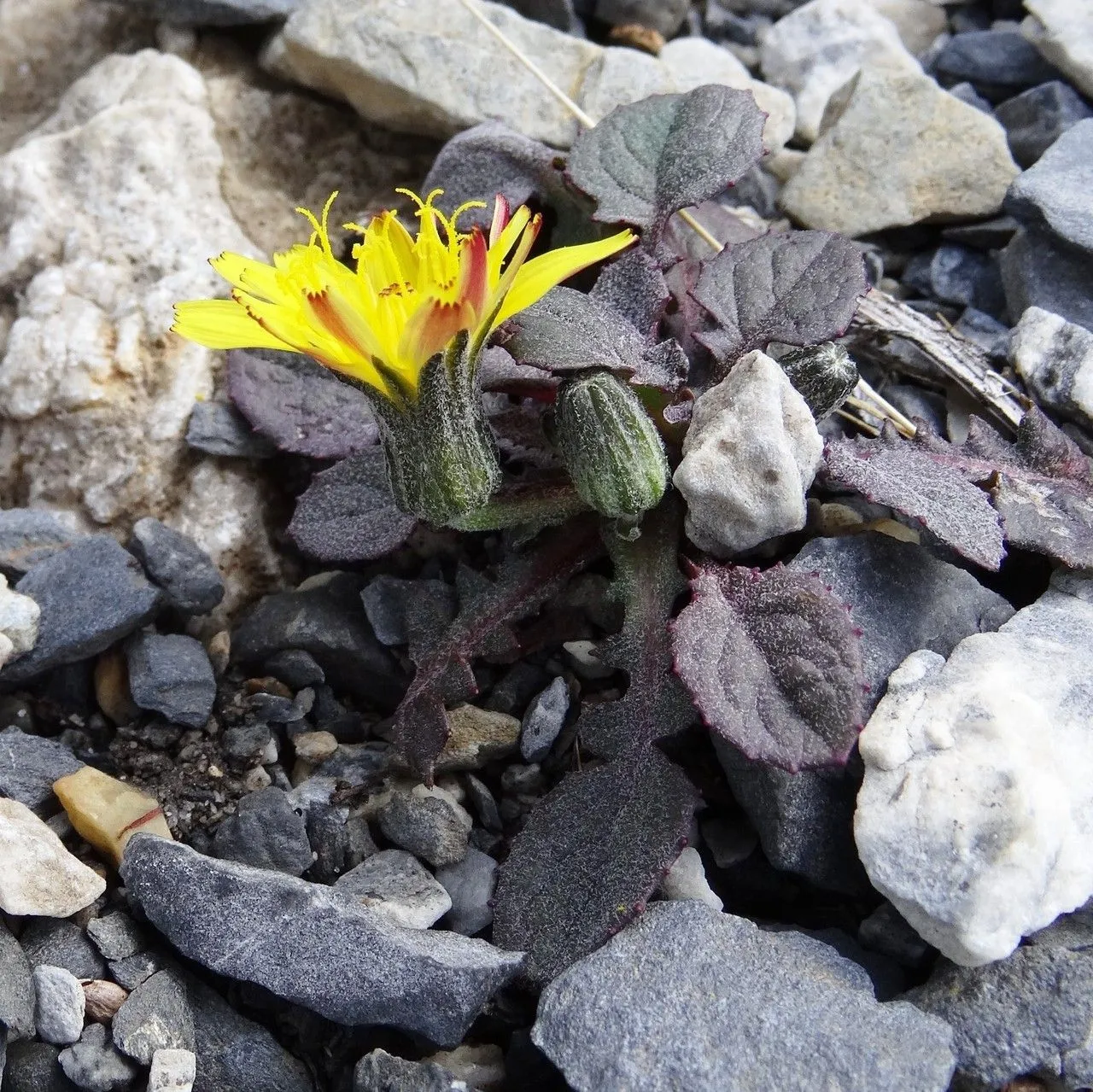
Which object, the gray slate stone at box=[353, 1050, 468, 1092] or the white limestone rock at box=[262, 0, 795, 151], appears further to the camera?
the white limestone rock at box=[262, 0, 795, 151]

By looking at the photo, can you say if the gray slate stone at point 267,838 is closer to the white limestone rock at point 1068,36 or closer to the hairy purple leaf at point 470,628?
the hairy purple leaf at point 470,628

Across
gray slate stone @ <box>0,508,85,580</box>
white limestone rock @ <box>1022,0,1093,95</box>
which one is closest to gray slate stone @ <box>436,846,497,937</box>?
gray slate stone @ <box>0,508,85,580</box>

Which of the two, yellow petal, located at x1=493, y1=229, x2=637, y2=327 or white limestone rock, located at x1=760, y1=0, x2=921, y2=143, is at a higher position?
yellow petal, located at x1=493, y1=229, x2=637, y2=327

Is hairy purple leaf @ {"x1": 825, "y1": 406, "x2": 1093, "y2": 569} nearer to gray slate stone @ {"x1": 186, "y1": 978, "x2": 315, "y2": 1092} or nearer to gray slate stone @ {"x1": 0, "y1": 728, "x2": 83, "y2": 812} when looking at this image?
gray slate stone @ {"x1": 186, "y1": 978, "x2": 315, "y2": 1092}

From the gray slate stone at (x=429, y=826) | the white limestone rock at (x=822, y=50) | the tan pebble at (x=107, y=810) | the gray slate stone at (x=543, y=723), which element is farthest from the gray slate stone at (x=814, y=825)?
the white limestone rock at (x=822, y=50)

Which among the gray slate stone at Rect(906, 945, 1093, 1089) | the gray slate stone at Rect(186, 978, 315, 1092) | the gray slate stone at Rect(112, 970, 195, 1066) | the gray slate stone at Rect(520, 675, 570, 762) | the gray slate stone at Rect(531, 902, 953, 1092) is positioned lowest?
the gray slate stone at Rect(906, 945, 1093, 1089)

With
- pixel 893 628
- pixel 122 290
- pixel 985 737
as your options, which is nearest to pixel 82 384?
pixel 122 290

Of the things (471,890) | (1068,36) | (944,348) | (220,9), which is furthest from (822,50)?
(471,890)
